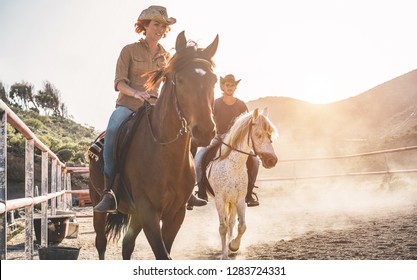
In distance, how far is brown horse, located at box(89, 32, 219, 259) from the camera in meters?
2.75

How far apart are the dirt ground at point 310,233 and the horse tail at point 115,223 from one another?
0.26 meters

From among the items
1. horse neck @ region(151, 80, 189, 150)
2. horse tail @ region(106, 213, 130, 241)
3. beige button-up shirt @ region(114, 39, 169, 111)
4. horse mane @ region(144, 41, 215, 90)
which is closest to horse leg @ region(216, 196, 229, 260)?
horse tail @ region(106, 213, 130, 241)

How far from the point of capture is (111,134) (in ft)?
12.0

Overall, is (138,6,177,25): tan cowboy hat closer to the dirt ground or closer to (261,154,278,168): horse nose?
(261,154,278,168): horse nose

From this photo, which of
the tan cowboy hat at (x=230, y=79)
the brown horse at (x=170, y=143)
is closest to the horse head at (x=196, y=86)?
the brown horse at (x=170, y=143)

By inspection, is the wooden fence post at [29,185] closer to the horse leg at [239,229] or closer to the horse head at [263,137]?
the horse leg at [239,229]

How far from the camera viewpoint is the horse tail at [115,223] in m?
4.52

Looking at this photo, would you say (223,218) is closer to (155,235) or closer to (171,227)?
(171,227)

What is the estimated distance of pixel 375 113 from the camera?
23.1 m

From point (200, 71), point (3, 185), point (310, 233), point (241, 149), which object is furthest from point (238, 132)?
point (3, 185)

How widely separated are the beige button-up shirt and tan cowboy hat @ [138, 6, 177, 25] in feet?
0.72

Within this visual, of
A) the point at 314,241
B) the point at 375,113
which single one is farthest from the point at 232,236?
the point at 375,113

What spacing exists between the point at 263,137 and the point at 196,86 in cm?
257
